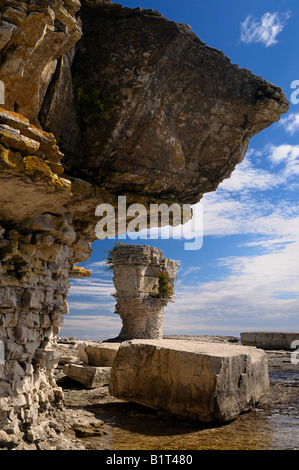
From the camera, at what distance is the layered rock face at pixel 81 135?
3836mm

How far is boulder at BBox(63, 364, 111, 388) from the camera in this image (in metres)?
7.82

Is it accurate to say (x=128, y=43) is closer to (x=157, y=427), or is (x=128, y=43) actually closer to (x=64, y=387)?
(x=157, y=427)

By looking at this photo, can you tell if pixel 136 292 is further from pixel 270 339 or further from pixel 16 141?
pixel 16 141

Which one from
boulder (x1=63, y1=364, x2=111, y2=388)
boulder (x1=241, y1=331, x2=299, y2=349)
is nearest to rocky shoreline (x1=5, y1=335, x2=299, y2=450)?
boulder (x1=63, y1=364, x2=111, y2=388)

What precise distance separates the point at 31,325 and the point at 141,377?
7.90 ft

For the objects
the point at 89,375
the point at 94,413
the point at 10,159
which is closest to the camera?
the point at 10,159

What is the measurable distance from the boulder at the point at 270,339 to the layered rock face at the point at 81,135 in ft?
38.7

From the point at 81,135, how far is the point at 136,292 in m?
9.73

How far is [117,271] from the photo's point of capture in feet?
48.0

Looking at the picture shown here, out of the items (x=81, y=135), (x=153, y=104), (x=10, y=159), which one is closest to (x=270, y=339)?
(x=153, y=104)

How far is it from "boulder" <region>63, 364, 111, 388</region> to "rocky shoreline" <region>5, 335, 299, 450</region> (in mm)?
109

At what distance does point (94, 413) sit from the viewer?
6.31 metres

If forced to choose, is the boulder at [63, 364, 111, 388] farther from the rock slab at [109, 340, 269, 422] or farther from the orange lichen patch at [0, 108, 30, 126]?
the orange lichen patch at [0, 108, 30, 126]
